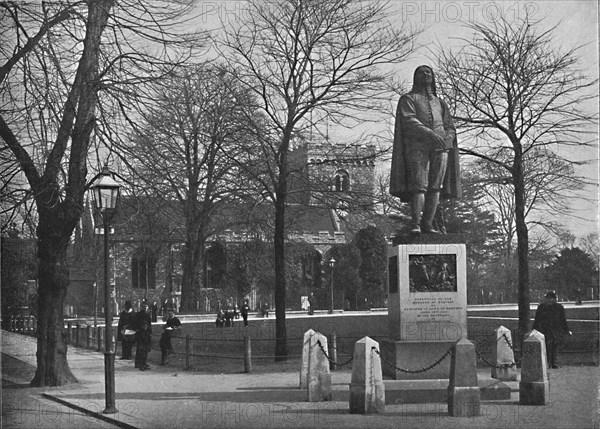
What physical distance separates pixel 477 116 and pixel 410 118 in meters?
10.1

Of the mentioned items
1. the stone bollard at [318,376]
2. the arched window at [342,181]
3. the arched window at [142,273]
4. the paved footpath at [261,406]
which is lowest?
the paved footpath at [261,406]

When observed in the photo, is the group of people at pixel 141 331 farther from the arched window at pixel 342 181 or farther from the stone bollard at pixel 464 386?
the stone bollard at pixel 464 386

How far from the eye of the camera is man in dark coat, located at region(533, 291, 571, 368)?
60.1 feet

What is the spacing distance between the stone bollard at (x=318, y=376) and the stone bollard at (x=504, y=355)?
3434 millimetres

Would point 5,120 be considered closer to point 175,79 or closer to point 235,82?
point 175,79

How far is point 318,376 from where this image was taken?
45.7 ft

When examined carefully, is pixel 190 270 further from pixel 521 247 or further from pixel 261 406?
pixel 261 406

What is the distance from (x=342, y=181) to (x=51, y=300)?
1014cm

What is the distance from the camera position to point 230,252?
40.2 meters

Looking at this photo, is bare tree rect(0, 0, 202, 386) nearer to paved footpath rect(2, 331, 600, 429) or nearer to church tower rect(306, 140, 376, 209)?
paved footpath rect(2, 331, 600, 429)

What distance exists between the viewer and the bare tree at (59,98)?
14961 mm

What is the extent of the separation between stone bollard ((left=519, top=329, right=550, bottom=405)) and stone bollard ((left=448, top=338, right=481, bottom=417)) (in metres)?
1.38

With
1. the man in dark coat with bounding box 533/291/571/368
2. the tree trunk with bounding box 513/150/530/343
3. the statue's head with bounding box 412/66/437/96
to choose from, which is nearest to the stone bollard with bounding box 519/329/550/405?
the statue's head with bounding box 412/66/437/96

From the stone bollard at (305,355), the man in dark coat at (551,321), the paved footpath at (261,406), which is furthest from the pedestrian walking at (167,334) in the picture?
the man in dark coat at (551,321)
